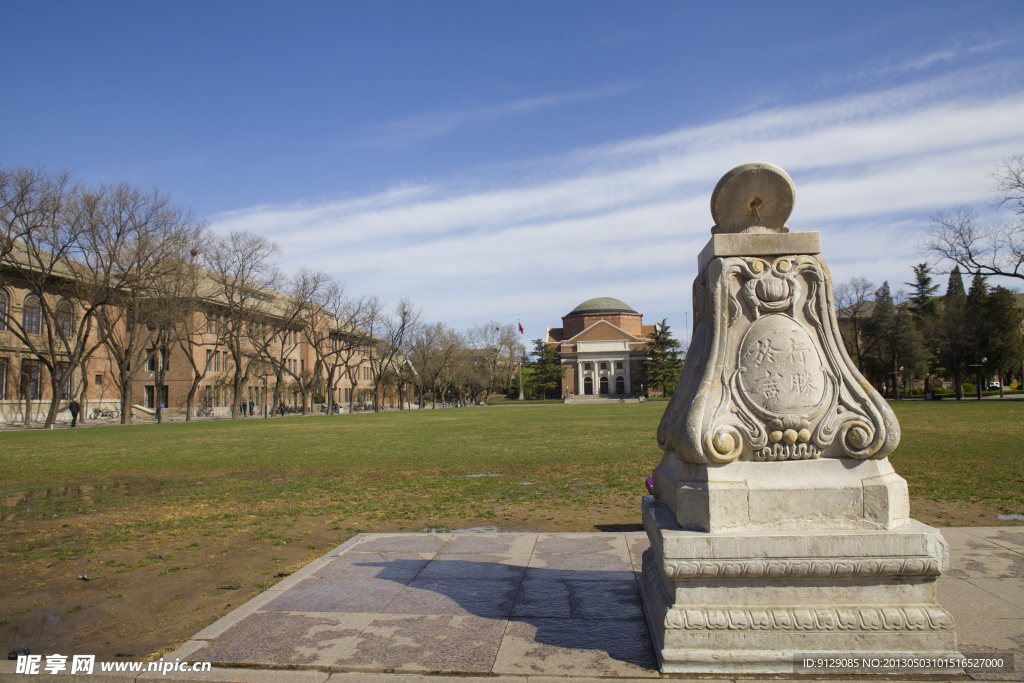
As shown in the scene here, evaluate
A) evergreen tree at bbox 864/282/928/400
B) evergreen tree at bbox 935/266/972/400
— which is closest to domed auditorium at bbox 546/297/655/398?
evergreen tree at bbox 864/282/928/400

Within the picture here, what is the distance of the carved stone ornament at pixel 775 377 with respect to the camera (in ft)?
10.9

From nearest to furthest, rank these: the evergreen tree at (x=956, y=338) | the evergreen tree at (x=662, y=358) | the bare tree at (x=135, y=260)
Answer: the bare tree at (x=135, y=260), the evergreen tree at (x=956, y=338), the evergreen tree at (x=662, y=358)

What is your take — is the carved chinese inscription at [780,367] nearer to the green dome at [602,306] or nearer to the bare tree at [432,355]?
the bare tree at [432,355]

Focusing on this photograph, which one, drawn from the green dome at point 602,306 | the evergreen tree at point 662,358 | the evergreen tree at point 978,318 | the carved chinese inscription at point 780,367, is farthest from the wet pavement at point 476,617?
the green dome at point 602,306

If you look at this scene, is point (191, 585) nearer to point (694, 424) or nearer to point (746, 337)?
point (694, 424)

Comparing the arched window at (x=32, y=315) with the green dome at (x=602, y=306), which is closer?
the arched window at (x=32, y=315)

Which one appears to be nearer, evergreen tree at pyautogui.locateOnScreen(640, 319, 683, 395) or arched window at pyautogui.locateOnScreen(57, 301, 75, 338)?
arched window at pyautogui.locateOnScreen(57, 301, 75, 338)

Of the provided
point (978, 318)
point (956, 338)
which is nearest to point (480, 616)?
point (956, 338)

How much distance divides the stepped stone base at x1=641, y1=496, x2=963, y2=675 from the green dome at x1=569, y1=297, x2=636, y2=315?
110 metres

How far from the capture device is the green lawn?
9.04m

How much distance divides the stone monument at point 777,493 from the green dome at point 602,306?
359 ft

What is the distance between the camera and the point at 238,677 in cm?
317

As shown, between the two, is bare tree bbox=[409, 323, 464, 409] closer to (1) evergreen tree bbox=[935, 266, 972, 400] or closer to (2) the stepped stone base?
(1) evergreen tree bbox=[935, 266, 972, 400]

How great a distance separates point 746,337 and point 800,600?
1.36m
